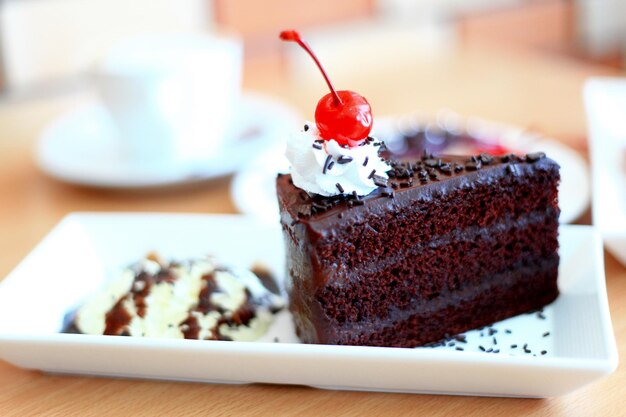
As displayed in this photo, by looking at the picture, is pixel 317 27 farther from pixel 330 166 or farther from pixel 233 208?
pixel 330 166

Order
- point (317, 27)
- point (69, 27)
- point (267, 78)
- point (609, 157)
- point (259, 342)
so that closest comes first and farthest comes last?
1. point (259, 342)
2. point (609, 157)
3. point (267, 78)
4. point (69, 27)
5. point (317, 27)

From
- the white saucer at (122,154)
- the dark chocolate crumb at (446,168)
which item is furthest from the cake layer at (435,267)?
the white saucer at (122,154)

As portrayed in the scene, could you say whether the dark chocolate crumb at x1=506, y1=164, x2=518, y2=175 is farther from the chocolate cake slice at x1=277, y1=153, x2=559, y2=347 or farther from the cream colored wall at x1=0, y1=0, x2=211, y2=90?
the cream colored wall at x1=0, y1=0, x2=211, y2=90

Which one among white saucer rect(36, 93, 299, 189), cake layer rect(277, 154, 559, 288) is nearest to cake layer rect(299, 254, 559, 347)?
cake layer rect(277, 154, 559, 288)

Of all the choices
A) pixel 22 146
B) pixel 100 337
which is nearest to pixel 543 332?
pixel 100 337

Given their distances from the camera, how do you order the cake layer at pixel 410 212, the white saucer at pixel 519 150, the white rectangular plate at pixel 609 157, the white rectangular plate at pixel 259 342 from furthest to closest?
the white saucer at pixel 519 150 < the white rectangular plate at pixel 609 157 < the cake layer at pixel 410 212 < the white rectangular plate at pixel 259 342

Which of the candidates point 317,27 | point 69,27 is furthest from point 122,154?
point 317,27

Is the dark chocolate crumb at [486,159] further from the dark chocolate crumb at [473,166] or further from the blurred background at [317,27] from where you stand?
the blurred background at [317,27]
